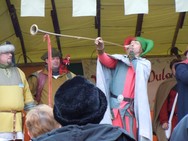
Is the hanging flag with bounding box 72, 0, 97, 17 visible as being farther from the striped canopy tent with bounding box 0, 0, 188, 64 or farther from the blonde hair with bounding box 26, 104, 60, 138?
the blonde hair with bounding box 26, 104, 60, 138

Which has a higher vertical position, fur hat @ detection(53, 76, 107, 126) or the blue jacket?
fur hat @ detection(53, 76, 107, 126)

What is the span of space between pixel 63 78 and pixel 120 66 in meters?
0.94

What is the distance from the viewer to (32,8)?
3941 millimetres

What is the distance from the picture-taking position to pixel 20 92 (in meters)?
3.95

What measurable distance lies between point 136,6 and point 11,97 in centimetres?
146

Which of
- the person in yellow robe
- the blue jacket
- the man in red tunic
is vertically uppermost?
the blue jacket

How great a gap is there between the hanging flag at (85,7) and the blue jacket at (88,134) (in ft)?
8.15

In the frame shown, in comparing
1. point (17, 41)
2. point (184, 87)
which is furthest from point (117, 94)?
point (17, 41)

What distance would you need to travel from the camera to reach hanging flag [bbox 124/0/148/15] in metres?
3.95

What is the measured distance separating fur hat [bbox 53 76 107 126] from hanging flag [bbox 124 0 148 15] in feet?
7.93

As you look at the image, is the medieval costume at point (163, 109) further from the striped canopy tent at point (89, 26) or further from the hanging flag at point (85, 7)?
the hanging flag at point (85, 7)

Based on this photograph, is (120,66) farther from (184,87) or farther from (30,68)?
(30,68)

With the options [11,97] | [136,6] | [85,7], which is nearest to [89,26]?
[85,7]

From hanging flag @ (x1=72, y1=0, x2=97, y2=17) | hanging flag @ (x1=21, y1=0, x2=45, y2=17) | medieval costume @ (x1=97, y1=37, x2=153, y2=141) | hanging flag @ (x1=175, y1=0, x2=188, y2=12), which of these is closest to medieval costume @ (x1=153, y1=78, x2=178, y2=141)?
medieval costume @ (x1=97, y1=37, x2=153, y2=141)
